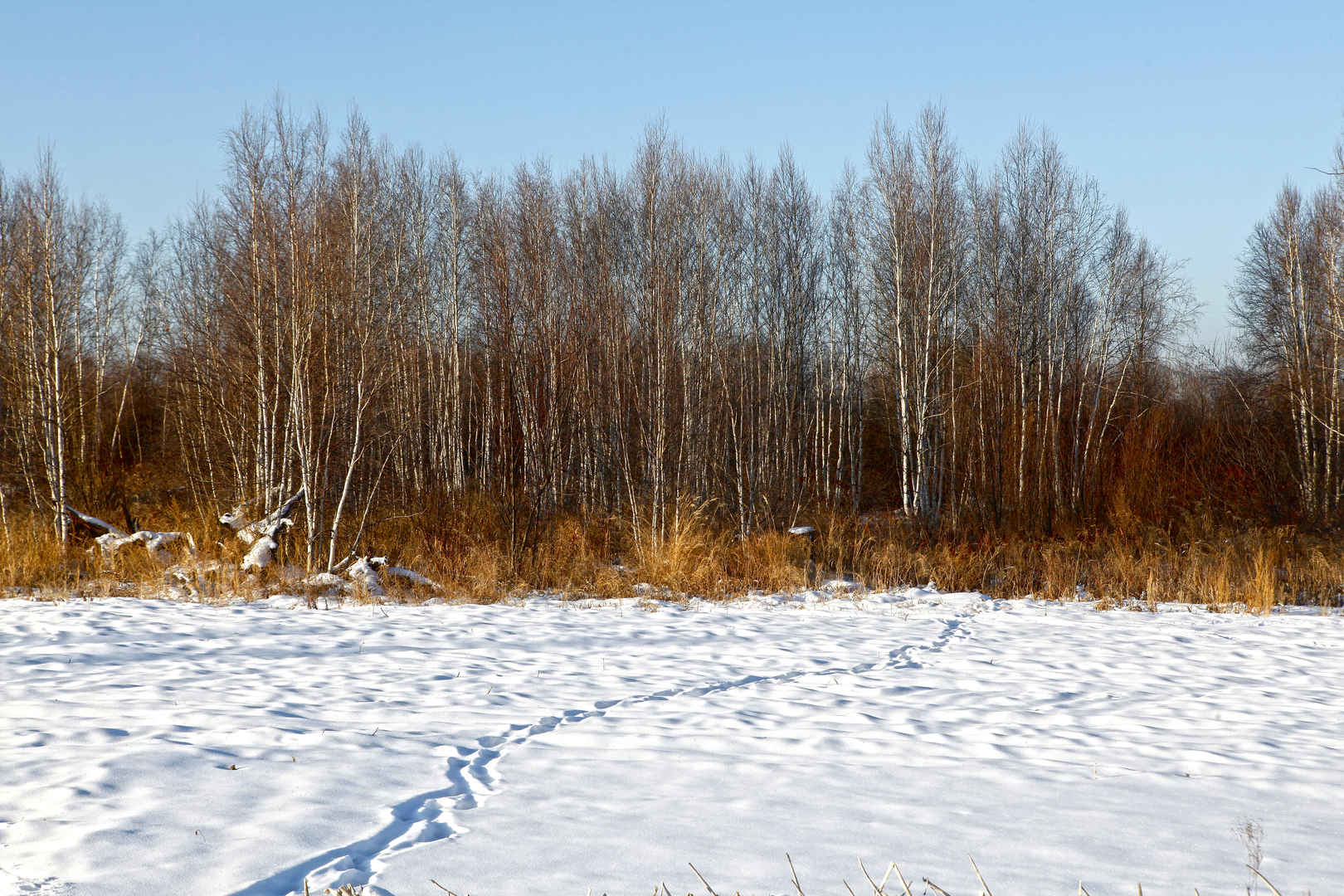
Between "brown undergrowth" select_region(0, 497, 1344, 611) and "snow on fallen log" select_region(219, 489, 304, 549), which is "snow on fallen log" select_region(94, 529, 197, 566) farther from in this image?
"snow on fallen log" select_region(219, 489, 304, 549)

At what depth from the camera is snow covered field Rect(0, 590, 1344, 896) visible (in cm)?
309

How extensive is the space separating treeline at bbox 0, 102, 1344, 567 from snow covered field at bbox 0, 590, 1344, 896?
16.0 feet

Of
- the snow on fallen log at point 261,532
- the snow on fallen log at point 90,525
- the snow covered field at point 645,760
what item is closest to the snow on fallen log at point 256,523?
the snow on fallen log at point 261,532

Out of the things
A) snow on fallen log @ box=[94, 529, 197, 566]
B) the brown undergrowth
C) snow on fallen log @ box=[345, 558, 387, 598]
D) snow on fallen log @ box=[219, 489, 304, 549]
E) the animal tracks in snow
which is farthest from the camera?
snow on fallen log @ box=[94, 529, 197, 566]

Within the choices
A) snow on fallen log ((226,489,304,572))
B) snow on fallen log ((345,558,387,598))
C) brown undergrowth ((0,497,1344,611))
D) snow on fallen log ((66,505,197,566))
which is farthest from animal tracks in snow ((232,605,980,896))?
snow on fallen log ((66,505,197,566))

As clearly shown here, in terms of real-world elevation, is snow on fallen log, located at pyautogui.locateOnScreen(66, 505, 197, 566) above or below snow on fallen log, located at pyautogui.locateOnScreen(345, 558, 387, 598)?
above

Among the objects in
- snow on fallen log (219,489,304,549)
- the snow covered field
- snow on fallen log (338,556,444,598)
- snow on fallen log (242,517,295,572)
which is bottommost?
the snow covered field

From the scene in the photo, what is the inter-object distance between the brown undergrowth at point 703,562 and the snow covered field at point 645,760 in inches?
103

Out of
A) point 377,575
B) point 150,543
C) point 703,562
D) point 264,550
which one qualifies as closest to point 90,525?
point 150,543

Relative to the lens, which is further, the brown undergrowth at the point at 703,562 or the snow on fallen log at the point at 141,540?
Result: the snow on fallen log at the point at 141,540

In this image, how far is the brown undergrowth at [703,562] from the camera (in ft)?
36.0

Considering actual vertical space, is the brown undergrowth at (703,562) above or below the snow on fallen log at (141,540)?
below

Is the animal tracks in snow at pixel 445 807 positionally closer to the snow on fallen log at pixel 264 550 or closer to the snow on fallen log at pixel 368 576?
the snow on fallen log at pixel 368 576

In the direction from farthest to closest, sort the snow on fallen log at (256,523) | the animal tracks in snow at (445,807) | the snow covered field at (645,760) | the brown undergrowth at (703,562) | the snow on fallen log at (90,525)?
the snow on fallen log at (90,525)
the snow on fallen log at (256,523)
the brown undergrowth at (703,562)
the snow covered field at (645,760)
the animal tracks in snow at (445,807)
